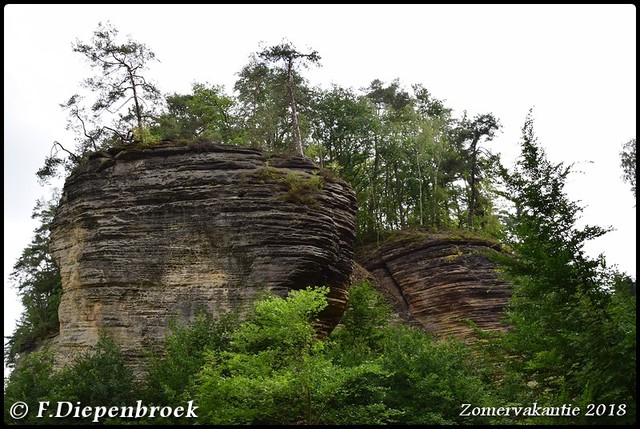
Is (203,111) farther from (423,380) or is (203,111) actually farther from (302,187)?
(423,380)

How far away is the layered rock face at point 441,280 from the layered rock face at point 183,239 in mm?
9367

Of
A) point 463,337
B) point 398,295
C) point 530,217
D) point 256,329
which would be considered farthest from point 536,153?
point 398,295

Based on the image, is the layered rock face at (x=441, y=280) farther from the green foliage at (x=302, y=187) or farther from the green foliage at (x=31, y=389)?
the green foliage at (x=31, y=389)

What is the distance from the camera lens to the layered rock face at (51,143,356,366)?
18.3 m

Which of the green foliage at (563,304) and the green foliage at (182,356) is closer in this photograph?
the green foliage at (563,304)

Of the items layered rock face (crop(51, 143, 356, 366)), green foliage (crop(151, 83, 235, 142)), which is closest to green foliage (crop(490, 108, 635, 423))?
layered rock face (crop(51, 143, 356, 366))

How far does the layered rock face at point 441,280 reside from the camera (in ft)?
89.7

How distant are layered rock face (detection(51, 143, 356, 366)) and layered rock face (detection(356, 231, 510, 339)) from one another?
9367 millimetres

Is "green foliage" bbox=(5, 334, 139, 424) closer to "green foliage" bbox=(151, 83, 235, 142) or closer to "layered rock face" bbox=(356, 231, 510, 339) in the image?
"green foliage" bbox=(151, 83, 235, 142)

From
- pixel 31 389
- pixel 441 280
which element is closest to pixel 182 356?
pixel 31 389

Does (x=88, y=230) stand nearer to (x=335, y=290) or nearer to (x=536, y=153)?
(x=335, y=290)

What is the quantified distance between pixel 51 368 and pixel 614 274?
53.1ft

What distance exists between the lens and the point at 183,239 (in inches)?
754

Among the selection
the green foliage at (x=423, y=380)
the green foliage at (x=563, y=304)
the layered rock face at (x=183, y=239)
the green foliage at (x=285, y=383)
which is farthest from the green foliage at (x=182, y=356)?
the green foliage at (x=563, y=304)
